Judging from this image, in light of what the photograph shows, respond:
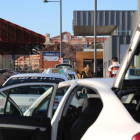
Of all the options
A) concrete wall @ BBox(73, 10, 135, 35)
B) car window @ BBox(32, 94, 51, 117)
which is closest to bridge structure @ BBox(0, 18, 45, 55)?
concrete wall @ BBox(73, 10, 135, 35)

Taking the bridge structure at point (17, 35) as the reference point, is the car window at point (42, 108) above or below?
below

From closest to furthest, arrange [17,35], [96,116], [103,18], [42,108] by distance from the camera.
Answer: [96,116], [42,108], [103,18], [17,35]

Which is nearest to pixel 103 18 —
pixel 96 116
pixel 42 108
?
pixel 42 108

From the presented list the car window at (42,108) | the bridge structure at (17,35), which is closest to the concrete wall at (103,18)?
the bridge structure at (17,35)

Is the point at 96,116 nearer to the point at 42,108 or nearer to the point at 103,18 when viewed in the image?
the point at 42,108

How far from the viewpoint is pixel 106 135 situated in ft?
8.86

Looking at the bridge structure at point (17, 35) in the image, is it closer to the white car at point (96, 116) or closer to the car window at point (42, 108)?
the car window at point (42, 108)

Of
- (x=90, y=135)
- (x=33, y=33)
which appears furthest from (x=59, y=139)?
(x=33, y=33)

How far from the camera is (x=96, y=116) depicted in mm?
3623

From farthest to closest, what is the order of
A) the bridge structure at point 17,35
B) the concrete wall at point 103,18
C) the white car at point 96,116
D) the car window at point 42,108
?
the bridge structure at point 17,35
the concrete wall at point 103,18
the car window at point 42,108
the white car at point 96,116

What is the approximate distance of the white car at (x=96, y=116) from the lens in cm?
271

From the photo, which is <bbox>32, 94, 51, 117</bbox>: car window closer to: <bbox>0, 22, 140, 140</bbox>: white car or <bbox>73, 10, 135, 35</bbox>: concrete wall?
<bbox>0, 22, 140, 140</bbox>: white car

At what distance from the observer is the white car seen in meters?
2.71

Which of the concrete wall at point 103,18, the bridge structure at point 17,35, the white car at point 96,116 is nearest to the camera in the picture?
the white car at point 96,116
